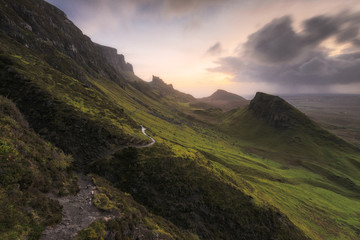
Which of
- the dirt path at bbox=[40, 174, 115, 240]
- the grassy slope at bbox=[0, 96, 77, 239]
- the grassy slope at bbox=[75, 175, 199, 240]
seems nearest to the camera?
the grassy slope at bbox=[0, 96, 77, 239]

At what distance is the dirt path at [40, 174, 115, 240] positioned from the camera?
14.5 m

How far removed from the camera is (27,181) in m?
17.1

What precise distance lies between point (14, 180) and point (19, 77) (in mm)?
39037

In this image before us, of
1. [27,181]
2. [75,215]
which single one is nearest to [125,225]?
[75,215]

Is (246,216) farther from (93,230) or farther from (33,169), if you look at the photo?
(33,169)

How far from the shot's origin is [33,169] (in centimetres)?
1881

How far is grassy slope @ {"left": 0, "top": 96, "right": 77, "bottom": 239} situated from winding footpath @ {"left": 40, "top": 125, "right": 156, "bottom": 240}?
0.82m

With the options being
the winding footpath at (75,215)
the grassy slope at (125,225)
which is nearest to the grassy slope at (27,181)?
the winding footpath at (75,215)

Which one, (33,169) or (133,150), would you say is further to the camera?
(133,150)

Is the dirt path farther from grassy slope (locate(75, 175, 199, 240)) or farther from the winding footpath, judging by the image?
grassy slope (locate(75, 175, 199, 240))

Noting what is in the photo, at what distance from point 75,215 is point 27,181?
22.0 ft

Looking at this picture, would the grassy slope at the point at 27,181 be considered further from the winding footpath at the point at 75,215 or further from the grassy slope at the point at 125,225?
the grassy slope at the point at 125,225

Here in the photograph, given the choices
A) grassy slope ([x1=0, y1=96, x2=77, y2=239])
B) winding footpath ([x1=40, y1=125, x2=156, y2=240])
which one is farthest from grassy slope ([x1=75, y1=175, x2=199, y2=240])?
grassy slope ([x1=0, y1=96, x2=77, y2=239])

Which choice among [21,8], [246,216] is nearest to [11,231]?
[246,216]
